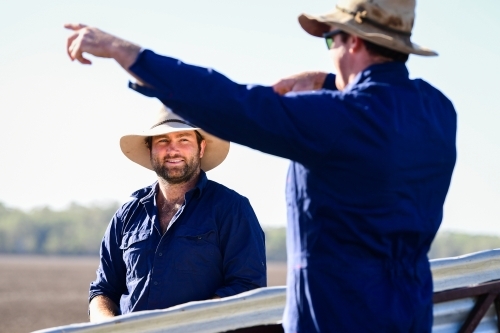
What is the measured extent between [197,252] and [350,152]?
2.47 meters

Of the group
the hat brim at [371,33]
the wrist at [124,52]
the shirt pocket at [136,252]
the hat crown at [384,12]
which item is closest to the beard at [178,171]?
the shirt pocket at [136,252]

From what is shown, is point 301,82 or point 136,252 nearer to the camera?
point 301,82

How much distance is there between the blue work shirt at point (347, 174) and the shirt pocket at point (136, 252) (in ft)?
7.60

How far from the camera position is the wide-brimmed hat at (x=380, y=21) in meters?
3.05

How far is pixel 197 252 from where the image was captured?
5.25 metres

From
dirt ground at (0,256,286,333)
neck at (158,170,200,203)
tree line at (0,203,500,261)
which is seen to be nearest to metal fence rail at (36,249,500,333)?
neck at (158,170,200,203)

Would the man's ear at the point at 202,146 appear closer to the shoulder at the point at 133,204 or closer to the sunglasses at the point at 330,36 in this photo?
the shoulder at the point at 133,204

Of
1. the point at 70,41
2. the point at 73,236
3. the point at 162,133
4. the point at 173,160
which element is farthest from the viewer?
the point at 73,236

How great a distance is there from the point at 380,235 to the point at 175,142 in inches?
113

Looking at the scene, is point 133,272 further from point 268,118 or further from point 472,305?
point 268,118

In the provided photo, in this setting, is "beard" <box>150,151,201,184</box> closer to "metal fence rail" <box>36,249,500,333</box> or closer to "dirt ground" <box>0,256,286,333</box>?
"metal fence rail" <box>36,249,500,333</box>

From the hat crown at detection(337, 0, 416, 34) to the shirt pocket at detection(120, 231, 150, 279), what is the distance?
2566 mm

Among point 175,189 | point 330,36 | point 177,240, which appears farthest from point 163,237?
point 330,36

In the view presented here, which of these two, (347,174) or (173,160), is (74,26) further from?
(173,160)
